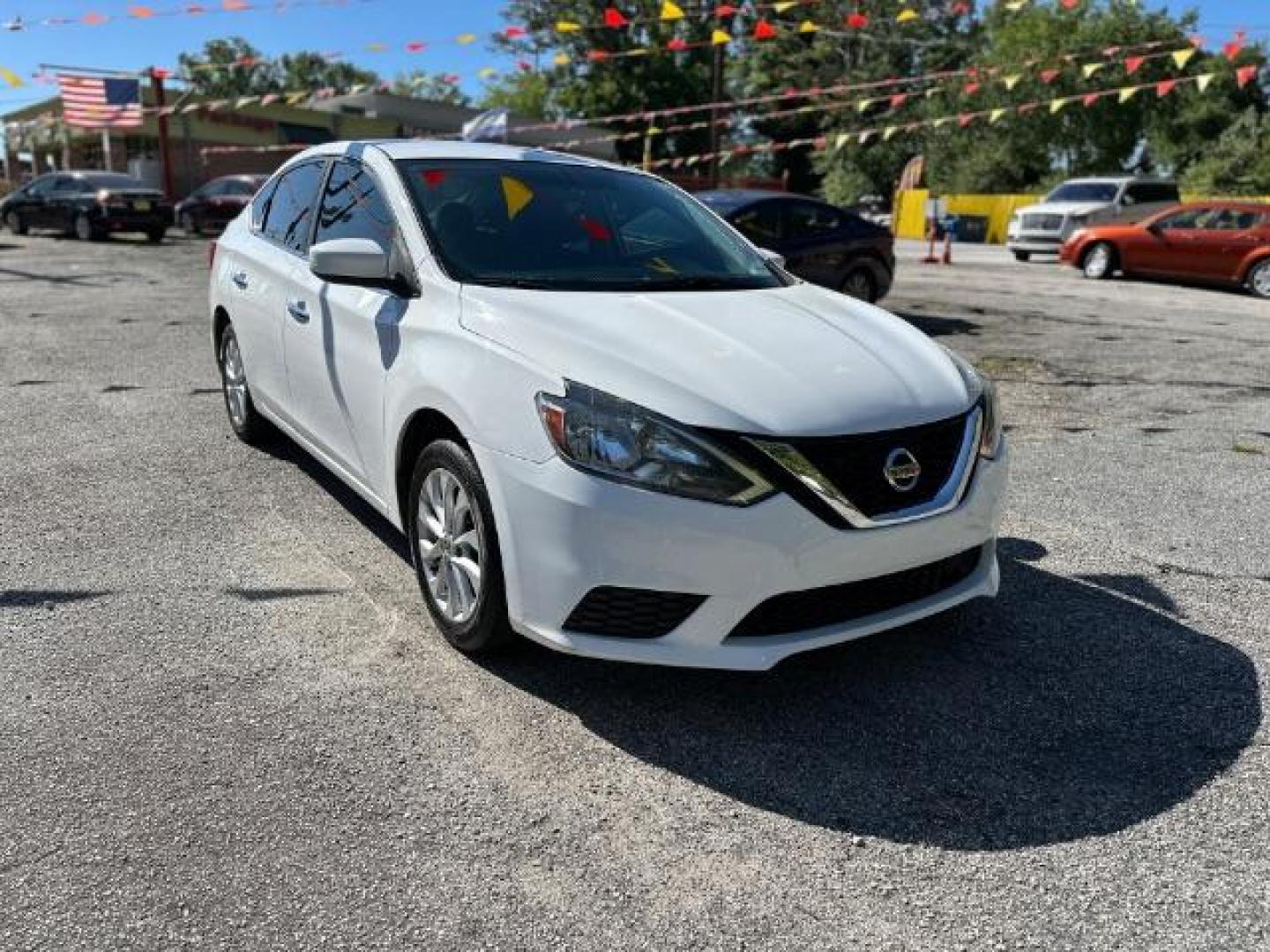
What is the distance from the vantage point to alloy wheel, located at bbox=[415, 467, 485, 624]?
314 cm

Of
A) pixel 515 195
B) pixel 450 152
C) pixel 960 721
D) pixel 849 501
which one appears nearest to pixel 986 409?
pixel 849 501

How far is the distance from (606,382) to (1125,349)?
28.9 ft

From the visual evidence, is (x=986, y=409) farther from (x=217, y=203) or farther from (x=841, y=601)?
(x=217, y=203)

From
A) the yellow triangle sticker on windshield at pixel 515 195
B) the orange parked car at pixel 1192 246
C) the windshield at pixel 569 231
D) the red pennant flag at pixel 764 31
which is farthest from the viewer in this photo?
the red pennant flag at pixel 764 31

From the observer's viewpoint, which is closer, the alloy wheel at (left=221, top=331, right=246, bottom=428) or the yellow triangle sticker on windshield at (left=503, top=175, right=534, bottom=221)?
the yellow triangle sticker on windshield at (left=503, top=175, right=534, bottom=221)

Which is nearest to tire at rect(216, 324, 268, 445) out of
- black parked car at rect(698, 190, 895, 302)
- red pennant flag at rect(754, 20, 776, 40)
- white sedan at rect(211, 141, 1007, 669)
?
white sedan at rect(211, 141, 1007, 669)

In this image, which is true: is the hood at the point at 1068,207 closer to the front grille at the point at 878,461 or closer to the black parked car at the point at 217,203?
the black parked car at the point at 217,203

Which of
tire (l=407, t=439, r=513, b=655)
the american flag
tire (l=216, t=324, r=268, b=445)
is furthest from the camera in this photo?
the american flag

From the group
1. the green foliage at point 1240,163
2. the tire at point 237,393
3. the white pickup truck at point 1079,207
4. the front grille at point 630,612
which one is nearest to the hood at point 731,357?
the front grille at point 630,612

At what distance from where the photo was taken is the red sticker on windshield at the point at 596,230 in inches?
156

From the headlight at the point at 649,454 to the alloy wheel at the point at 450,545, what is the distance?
488mm

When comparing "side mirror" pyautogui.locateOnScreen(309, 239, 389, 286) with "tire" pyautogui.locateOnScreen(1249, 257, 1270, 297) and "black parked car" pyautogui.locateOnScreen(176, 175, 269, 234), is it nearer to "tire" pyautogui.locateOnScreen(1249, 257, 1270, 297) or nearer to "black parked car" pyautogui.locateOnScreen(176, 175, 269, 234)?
"tire" pyautogui.locateOnScreen(1249, 257, 1270, 297)

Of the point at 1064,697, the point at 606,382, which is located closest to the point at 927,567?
the point at 1064,697

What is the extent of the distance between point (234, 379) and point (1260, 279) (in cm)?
1672
